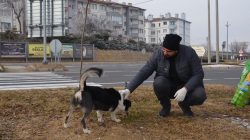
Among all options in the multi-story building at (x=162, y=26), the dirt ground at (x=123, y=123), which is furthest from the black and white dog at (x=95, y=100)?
the multi-story building at (x=162, y=26)

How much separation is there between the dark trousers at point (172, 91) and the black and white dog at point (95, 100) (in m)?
0.52

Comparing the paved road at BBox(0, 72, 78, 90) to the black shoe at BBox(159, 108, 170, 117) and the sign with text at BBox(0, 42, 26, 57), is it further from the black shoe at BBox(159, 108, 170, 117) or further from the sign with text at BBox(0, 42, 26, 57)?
the sign with text at BBox(0, 42, 26, 57)

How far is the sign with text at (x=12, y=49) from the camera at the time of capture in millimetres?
43281

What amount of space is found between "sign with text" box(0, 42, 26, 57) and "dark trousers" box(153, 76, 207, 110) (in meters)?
39.2

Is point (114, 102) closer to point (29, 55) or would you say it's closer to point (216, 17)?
point (216, 17)

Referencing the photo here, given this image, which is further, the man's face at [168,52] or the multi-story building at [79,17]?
the multi-story building at [79,17]

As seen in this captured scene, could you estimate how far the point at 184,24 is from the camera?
129m

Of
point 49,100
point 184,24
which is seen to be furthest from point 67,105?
point 184,24

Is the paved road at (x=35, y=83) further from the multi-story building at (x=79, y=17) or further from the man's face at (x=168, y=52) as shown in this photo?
the man's face at (x=168, y=52)

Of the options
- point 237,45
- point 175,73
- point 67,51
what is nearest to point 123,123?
point 175,73

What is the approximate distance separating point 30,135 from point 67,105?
63.5 inches

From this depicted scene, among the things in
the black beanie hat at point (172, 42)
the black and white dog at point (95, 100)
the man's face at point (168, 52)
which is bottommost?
the black and white dog at point (95, 100)

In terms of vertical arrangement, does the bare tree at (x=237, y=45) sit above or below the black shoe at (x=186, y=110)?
above

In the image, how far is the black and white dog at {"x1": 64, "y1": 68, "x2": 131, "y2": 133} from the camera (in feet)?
16.4
